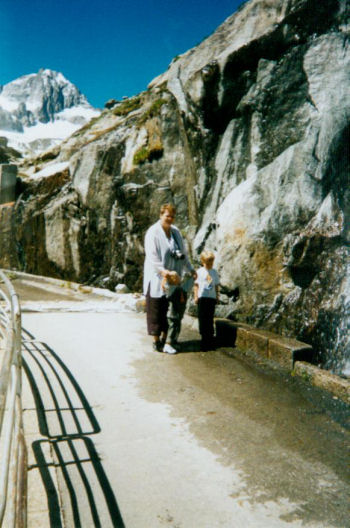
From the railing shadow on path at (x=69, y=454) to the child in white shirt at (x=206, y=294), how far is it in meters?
2.17

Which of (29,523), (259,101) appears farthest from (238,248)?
(29,523)

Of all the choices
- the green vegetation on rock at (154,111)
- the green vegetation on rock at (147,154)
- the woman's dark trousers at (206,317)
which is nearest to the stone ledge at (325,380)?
the woman's dark trousers at (206,317)

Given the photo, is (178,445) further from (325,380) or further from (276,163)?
(276,163)

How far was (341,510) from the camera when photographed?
282cm

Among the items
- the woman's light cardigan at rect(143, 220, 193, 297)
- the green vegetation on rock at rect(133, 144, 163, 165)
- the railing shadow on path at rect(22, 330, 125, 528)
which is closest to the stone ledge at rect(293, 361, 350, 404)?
the woman's light cardigan at rect(143, 220, 193, 297)

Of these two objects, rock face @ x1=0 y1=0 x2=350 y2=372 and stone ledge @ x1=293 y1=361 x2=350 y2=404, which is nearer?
stone ledge @ x1=293 y1=361 x2=350 y2=404

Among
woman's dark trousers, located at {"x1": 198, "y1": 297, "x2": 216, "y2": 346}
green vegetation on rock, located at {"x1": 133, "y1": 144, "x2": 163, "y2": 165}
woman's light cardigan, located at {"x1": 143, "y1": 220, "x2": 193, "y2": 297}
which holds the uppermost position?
green vegetation on rock, located at {"x1": 133, "y1": 144, "x2": 163, "y2": 165}

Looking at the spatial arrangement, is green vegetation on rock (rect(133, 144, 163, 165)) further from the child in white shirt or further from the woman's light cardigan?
the woman's light cardigan

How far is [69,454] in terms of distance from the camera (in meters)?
3.37

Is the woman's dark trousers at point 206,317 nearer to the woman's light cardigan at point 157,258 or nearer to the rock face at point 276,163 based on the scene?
the woman's light cardigan at point 157,258

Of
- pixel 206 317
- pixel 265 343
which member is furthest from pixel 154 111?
pixel 265 343

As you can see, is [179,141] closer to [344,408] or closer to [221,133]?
[221,133]

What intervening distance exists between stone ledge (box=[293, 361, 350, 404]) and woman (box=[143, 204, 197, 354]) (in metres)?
1.82

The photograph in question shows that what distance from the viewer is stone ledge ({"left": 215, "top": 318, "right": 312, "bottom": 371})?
5.50 meters
